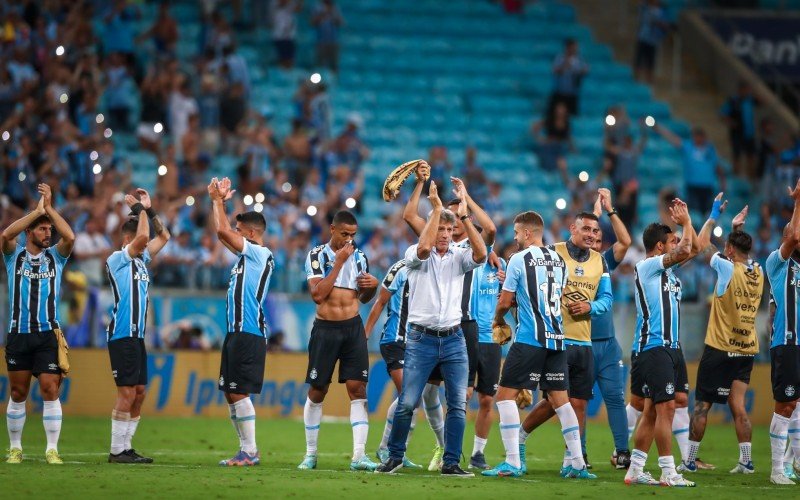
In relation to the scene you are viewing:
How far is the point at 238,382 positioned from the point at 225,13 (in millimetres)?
18663

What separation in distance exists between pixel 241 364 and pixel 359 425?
5.04 feet

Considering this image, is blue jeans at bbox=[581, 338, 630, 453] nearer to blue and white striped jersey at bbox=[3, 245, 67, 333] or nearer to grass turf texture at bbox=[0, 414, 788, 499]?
grass turf texture at bbox=[0, 414, 788, 499]

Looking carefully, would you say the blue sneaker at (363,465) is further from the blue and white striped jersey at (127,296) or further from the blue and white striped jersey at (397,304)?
the blue and white striped jersey at (127,296)

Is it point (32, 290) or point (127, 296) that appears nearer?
point (32, 290)

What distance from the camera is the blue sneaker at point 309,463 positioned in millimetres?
15258

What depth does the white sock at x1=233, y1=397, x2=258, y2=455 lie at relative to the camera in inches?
613

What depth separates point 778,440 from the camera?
50.0ft

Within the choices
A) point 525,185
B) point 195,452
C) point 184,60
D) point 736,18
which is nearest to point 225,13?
point 184,60

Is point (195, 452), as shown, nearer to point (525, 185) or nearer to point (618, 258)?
point (618, 258)

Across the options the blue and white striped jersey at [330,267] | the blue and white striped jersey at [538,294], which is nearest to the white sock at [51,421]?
the blue and white striped jersey at [330,267]

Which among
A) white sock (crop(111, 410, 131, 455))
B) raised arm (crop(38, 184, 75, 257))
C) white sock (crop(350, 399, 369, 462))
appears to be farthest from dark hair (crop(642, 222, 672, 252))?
raised arm (crop(38, 184, 75, 257))

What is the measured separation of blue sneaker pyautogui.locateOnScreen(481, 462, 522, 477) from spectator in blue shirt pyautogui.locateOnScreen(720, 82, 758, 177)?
20466 millimetres

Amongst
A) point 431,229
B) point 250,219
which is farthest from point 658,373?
point 250,219

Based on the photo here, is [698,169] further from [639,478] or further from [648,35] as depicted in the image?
[639,478]
